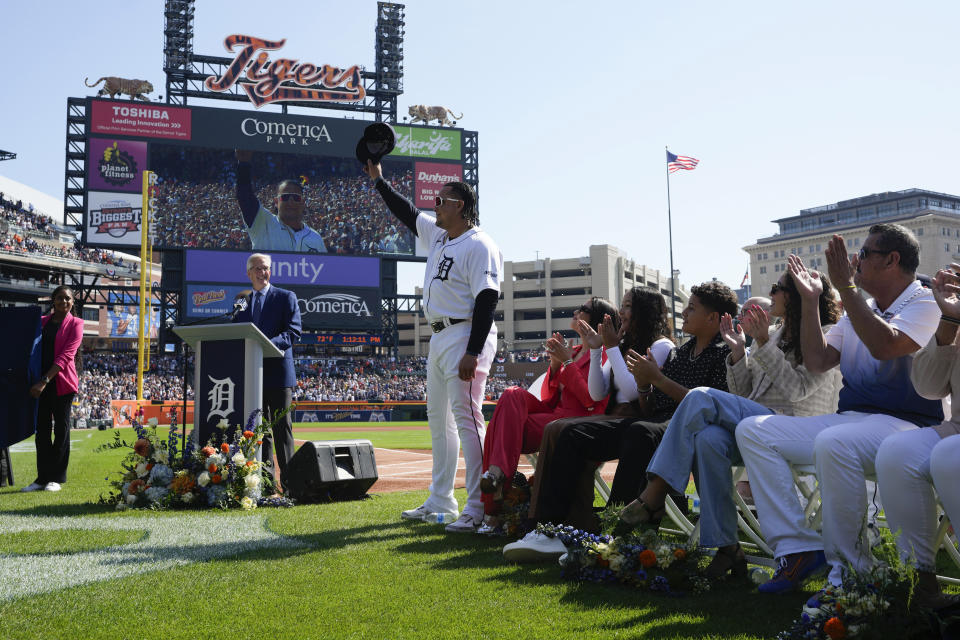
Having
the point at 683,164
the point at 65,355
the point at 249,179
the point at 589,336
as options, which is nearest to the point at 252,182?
the point at 249,179

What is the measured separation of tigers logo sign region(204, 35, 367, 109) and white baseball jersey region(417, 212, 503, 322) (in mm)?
43759

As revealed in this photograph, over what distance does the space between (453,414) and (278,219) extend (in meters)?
39.6

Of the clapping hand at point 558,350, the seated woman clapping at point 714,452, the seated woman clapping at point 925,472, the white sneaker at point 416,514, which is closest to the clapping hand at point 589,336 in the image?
the clapping hand at point 558,350

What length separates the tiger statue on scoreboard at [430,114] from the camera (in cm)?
4766

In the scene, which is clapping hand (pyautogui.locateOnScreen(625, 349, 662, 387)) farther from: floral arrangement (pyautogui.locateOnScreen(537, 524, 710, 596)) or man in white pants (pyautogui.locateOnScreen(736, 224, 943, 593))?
floral arrangement (pyautogui.locateOnScreen(537, 524, 710, 596))

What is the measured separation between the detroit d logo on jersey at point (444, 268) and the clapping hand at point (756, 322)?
2168 mm

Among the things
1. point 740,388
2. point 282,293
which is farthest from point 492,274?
point 282,293

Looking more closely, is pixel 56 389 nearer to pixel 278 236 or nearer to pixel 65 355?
pixel 65 355

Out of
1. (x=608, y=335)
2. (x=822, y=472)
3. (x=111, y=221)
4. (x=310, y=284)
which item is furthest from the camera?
(x=310, y=284)

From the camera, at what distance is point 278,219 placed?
42.9 metres

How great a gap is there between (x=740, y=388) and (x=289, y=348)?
436 cm

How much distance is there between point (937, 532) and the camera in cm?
293

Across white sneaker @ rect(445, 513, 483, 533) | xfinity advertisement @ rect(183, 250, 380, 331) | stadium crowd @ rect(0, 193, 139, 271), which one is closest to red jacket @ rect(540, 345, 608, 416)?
white sneaker @ rect(445, 513, 483, 533)

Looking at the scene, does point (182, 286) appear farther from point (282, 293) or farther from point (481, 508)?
point (481, 508)
